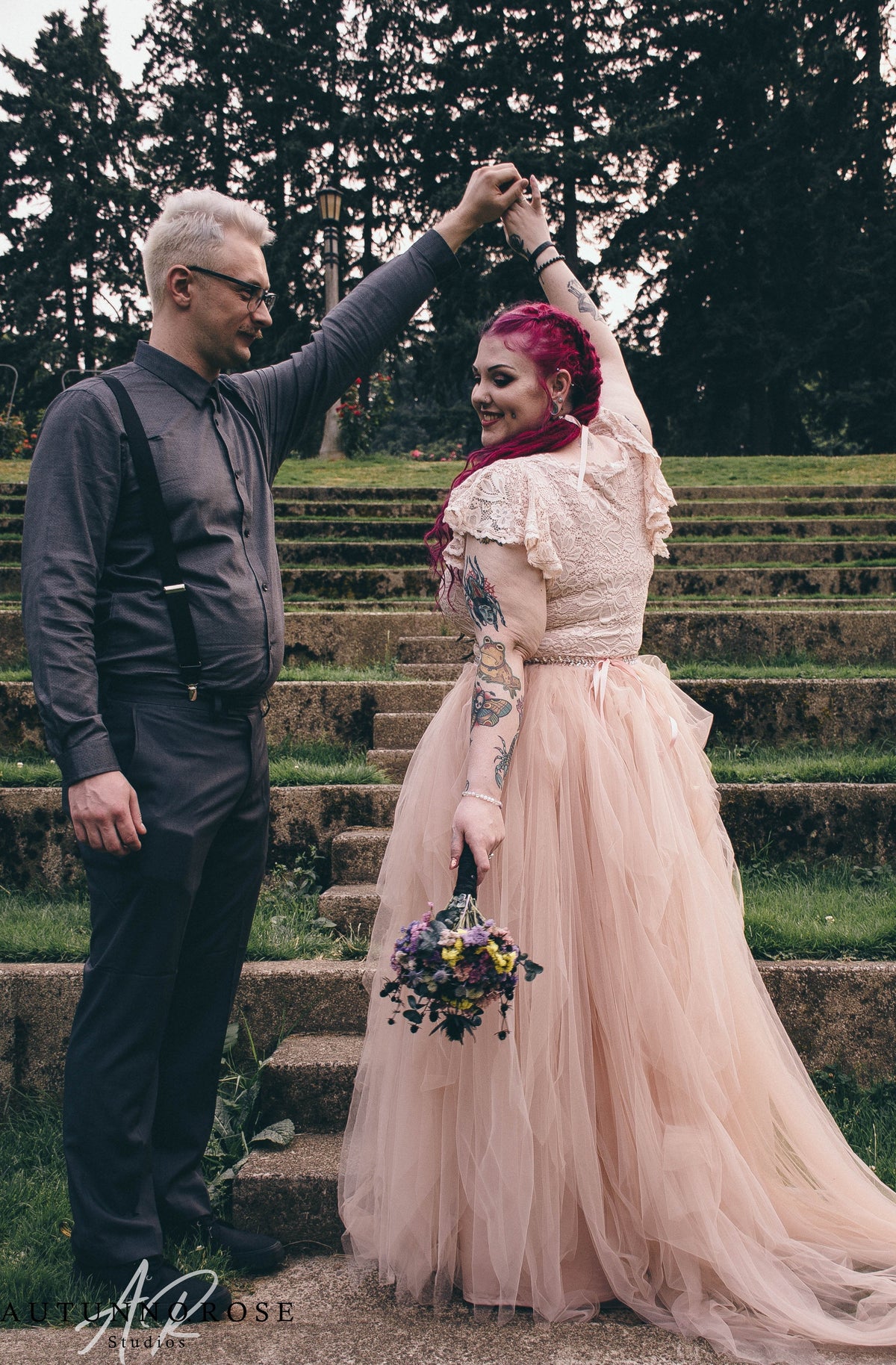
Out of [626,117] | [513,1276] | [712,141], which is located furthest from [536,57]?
[513,1276]

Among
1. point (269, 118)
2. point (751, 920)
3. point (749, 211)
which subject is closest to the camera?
point (751, 920)

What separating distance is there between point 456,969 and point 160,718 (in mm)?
805

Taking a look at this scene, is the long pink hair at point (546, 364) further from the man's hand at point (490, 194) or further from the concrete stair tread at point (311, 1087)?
the concrete stair tread at point (311, 1087)

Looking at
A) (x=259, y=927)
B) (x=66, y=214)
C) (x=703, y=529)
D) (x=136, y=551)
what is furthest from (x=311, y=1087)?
(x=66, y=214)

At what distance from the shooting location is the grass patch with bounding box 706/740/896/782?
365cm

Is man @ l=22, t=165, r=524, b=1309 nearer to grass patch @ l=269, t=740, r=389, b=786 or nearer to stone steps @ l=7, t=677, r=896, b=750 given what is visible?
grass patch @ l=269, t=740, r=389, b=786

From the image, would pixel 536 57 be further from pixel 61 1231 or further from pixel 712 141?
pixel 61 1231

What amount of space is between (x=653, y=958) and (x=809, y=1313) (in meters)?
0.70

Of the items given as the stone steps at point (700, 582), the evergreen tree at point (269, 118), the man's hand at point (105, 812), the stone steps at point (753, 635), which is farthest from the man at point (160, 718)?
the evergreen tree at point (269, 118)

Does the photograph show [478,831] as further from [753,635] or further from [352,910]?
[753,635]

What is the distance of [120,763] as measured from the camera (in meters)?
2.01

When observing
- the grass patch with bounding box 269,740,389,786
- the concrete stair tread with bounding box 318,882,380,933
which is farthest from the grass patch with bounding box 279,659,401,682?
the concrete stair tread with bounding box 318,882,380,933

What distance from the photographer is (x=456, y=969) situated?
171cm

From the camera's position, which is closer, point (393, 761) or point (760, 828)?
point (760, 828)
